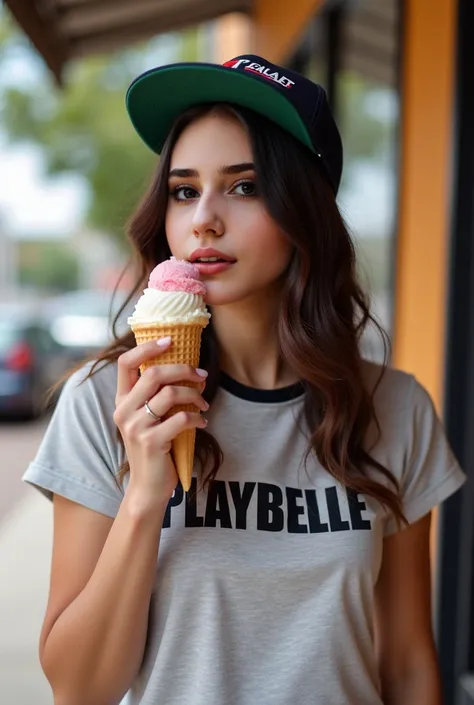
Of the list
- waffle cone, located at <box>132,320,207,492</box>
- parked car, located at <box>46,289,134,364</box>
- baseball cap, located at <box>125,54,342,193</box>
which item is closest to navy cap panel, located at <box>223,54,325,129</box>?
baseball cap, located at <box>125,54,342,193</box>

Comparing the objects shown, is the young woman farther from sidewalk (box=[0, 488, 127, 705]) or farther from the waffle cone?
sidewalk (box=[0, 488, 127, 705])

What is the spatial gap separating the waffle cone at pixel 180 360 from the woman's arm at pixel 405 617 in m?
0.58

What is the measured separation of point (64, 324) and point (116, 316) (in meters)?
14.8

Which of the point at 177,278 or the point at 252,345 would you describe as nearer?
the point at 177,278

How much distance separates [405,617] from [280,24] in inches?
261

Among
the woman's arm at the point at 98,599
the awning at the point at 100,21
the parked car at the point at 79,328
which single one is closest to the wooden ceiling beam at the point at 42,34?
the awning at the point at 100,21

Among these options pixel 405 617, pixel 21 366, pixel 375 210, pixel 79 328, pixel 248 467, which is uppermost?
pixel 375 210

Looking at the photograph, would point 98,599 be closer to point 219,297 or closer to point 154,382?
point 154,382

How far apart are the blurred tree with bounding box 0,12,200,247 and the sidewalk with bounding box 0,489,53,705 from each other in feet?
51.6

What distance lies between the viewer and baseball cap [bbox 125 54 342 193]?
1715 millimetres

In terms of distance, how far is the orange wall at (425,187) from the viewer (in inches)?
149

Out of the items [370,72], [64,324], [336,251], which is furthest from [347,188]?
[64,324]

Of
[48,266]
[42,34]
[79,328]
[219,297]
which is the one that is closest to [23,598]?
[42,34]

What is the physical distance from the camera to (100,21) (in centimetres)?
719
